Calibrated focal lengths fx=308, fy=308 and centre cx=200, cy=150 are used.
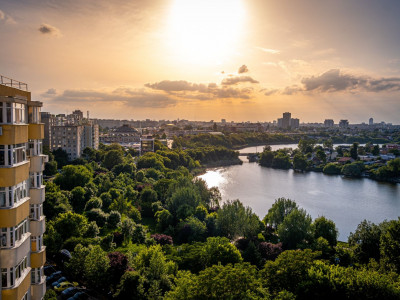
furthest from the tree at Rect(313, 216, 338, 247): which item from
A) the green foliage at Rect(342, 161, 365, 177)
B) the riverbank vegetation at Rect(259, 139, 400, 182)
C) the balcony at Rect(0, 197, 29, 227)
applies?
the green foliage at Rect(342, 161, 365, 177)

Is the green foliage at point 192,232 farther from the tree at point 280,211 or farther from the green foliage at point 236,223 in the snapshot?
the tree at point 280,211

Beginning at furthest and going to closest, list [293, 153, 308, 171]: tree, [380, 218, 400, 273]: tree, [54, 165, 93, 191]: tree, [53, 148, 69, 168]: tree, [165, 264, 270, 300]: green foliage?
[293, 153, 308, 171]: tree, [53, 148, 69, 168]: tree, [54, 165, 93, 191]: tree, [380, 218, 400, 273]: tree, [165, 264, 270, 300]: green foliage

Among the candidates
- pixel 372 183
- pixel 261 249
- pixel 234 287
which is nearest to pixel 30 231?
pixel 234 287

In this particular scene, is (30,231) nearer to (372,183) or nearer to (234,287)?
(234,287)

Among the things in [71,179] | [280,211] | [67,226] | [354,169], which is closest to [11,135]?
[67,226]

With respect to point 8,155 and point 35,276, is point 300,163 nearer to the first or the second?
point 35,276

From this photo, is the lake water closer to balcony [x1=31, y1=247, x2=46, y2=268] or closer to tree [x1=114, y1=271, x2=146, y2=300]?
tree [x1=114, y1=271, x2=146, y2=300]
